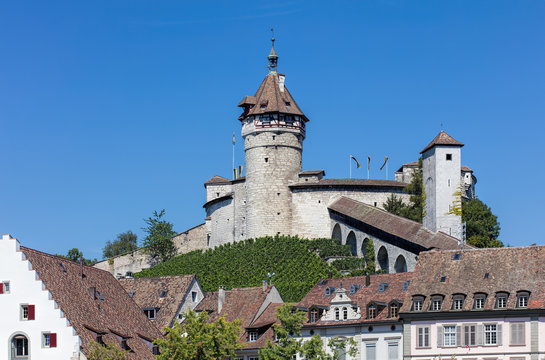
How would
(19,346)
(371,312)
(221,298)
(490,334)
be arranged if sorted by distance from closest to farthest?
1. (19,346)
2. (490,334)
3. (371,312)
4. (221,298)

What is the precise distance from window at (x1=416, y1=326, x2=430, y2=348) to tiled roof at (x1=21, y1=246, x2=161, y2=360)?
14100mm

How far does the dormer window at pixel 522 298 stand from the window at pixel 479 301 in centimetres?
188

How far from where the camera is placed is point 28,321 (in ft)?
198

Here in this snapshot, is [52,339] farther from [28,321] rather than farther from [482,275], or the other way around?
[482,275]

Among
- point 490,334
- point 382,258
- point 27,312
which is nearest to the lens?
point 27,312

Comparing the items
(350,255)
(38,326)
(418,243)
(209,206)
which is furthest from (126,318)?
(209,206)

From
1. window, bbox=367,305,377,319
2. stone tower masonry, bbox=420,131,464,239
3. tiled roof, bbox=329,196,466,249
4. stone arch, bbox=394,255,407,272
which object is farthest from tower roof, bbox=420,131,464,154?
window, bbox=367,305,377,319

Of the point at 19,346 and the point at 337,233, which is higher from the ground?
the point at 337,233

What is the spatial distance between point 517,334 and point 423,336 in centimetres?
494

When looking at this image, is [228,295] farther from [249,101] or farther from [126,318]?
[249,101]

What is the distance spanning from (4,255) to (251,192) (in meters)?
56.8

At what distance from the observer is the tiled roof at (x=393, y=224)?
9138 cm

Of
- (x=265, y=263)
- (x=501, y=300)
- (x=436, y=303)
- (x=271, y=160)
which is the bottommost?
(x=436, y=303)

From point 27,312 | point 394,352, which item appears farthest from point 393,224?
point 27,312
